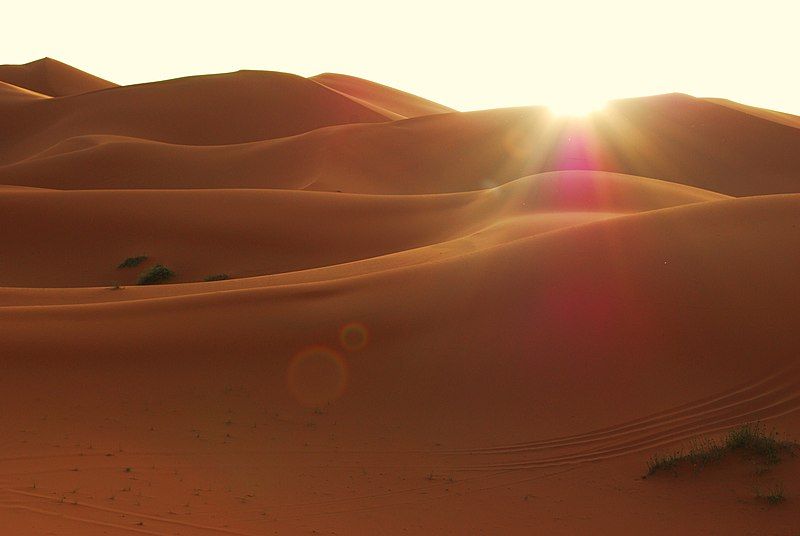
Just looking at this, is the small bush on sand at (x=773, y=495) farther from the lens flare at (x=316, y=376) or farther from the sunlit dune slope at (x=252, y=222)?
the sunlit dune slope at (x=252, y=222)

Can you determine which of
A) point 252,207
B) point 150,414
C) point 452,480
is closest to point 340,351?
point 150,414

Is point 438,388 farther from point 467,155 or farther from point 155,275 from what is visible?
point 467,155

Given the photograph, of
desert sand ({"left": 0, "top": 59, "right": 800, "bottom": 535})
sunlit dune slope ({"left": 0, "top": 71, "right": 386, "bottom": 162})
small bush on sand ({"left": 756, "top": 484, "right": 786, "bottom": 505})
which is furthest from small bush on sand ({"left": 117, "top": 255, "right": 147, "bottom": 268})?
sunlit dune slope ({"left": 0, "top": 71, "right": 386, "bottom": 162})

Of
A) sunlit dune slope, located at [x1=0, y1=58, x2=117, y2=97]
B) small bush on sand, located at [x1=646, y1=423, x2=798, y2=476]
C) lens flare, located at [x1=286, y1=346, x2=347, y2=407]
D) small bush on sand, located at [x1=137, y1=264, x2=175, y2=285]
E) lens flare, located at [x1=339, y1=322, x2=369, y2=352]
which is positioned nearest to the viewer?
small bush on sand, located at [x1=646, y1=423, x2=798, y2=476]

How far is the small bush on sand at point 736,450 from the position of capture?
809cm

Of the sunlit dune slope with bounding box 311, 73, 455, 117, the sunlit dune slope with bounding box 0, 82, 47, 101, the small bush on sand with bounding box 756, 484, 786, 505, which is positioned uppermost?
the sunlit dune slope with bounding box 311, 73, 455, 117

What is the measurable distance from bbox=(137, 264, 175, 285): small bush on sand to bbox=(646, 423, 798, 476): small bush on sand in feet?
61.5

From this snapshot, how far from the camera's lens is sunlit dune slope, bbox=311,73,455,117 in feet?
268

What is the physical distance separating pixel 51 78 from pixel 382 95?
123ft

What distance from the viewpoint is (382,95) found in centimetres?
8744

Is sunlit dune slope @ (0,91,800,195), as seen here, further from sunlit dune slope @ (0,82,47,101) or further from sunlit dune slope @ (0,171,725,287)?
sunlit dune slope @ (0,82,47,101)

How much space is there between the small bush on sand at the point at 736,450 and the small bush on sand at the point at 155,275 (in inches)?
738

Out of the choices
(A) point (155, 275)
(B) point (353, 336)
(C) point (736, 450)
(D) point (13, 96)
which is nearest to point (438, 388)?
(B) point (353, 336)

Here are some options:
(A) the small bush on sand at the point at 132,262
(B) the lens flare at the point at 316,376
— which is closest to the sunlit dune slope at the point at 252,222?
(A) the small bush on sand at the point at 132,262
